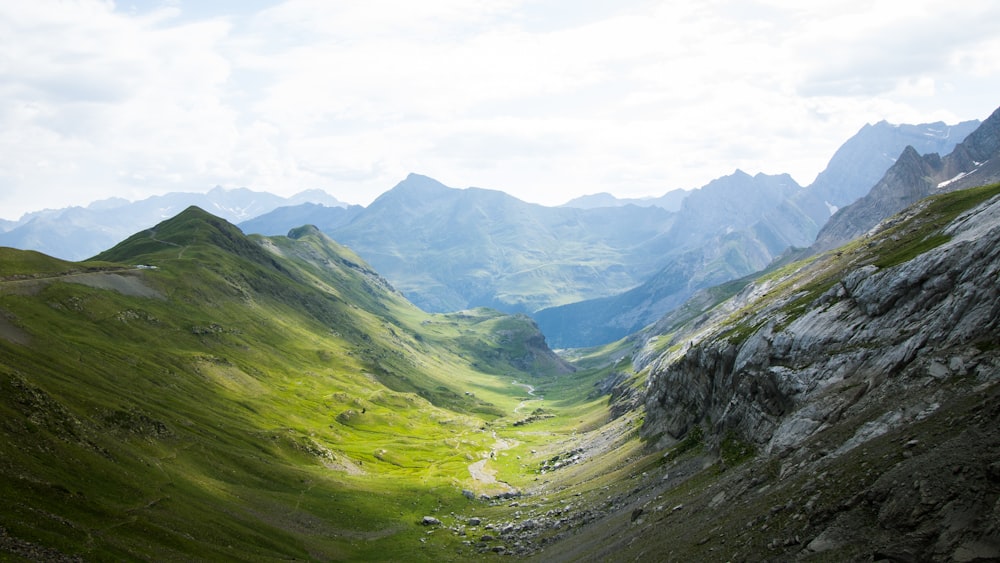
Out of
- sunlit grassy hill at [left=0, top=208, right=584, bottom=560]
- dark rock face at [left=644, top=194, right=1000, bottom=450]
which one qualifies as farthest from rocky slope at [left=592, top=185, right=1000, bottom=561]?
sunlit grassy hill at [left=0, top=208, right=584, bottom=560]

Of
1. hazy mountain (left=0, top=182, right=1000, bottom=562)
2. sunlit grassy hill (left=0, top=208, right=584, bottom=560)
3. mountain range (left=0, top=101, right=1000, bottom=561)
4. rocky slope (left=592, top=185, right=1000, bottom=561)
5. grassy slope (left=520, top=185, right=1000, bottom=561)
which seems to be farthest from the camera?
sunlit grassy hill (left=0, top=208, right=584, bottom=560)

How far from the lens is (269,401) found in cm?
18362

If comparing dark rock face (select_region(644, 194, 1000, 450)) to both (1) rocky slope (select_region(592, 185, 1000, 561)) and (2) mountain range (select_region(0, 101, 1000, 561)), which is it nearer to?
(1) rocky slope (select_region(592, 185, 1000, 561))

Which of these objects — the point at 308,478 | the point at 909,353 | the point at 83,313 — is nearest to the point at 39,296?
the point at 83,313

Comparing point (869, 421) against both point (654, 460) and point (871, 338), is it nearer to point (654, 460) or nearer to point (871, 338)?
point (871, 338)

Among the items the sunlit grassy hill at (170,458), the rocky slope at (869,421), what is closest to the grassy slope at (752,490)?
the rocky slope at (869,421)

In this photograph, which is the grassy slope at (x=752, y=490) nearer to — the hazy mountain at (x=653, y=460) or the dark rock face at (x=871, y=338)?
the hazy mountain at (x=653, y=460)

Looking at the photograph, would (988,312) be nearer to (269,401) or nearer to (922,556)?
(922,556)

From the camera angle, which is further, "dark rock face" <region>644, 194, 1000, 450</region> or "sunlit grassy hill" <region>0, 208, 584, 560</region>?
"sunlit grassy hill" <region>0, 208, 584, 560</region>

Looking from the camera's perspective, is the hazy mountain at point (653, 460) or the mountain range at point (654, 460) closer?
the mountain range at point (654, 460)

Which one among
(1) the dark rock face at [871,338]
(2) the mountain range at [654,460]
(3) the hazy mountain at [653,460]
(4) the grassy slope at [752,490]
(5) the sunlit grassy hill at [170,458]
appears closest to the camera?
(2) the mountain range at [654,460]

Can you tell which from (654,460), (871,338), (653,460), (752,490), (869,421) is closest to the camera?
(869,421)

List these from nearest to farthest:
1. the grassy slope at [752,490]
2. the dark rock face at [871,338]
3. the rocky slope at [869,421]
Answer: the rocky slope at [869,421] → the grassy slope at [752,490] → the dark rock face at [871,338]

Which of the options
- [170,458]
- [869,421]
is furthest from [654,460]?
[170,458]
